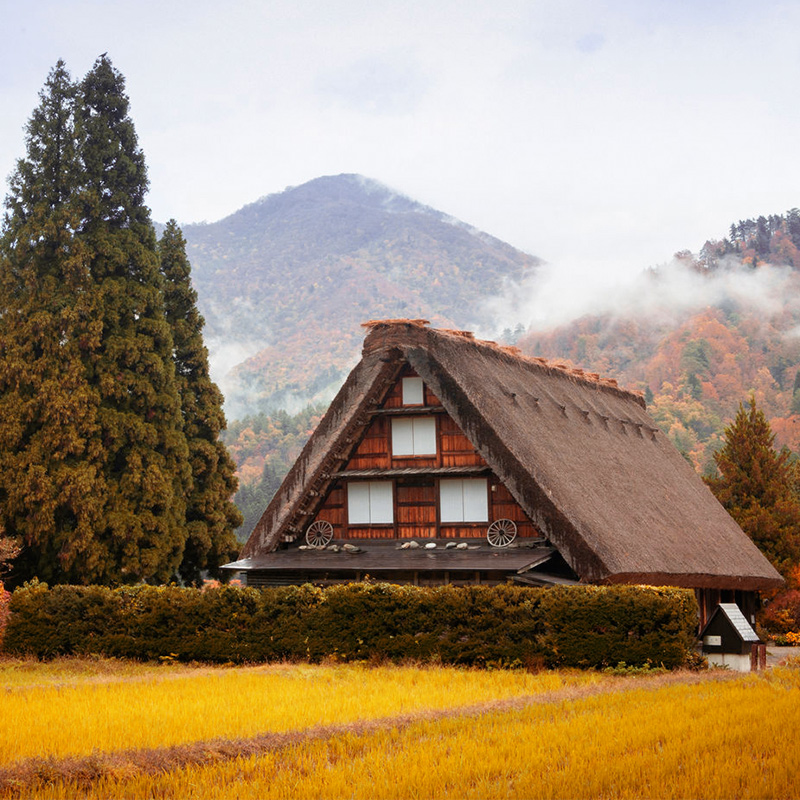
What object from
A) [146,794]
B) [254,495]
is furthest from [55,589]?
[254,495]

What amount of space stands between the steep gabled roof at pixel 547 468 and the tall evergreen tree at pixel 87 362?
14.3 feet

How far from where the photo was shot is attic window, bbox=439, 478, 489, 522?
24.6m

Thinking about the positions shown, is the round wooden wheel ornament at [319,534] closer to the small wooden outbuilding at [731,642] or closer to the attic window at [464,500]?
the attic window at [464,500]

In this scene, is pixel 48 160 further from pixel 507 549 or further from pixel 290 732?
pixel 290 732

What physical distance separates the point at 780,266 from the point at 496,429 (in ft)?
406

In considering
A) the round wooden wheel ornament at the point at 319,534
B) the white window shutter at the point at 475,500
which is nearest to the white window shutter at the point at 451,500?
the white window shutter at the point at 475,500

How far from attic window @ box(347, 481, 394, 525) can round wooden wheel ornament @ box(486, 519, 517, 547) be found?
2.84 meters

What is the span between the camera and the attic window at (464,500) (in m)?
24.6

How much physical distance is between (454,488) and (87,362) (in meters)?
10.9

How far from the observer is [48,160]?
30531 mm

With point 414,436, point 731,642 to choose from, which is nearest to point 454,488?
point 414,436

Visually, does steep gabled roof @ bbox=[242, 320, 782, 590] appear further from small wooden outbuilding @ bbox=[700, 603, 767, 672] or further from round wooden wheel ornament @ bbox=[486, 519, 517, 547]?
small wooden outbuilding @ bbox=[700, 603, 767, 672]

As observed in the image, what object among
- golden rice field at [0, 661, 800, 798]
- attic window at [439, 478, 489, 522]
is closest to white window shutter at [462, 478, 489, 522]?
attic window at [439, 478, 489, 522]

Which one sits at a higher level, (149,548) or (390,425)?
(390,425)
